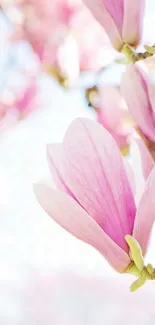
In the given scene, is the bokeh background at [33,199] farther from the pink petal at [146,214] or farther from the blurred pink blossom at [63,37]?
the pink petal at [146,214]

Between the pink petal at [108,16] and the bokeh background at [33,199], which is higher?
the pink petal at [108,16]


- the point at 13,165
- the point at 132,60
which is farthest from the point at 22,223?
the point at 132,60

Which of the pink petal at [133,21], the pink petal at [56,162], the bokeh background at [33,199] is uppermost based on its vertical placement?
the pink petal at [133,21]

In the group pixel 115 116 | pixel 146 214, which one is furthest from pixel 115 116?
pixel 146 214

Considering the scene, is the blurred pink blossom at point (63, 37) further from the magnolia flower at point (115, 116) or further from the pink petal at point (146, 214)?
the pink petal at point (146, 214)

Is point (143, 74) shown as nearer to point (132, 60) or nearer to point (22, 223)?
point (132, 60)

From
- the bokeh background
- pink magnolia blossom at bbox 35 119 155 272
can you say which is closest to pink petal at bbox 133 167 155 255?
pink magnolia blossom at bbox 35 119 155 272

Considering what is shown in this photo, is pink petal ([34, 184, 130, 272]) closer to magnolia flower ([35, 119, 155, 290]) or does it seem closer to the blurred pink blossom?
magnolia flower ([35, 119, 155, 290])

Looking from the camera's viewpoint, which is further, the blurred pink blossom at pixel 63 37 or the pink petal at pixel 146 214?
the blurred pink blossom at pixel 63 37

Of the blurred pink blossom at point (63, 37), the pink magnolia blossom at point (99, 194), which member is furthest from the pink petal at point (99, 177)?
the blurred pink blossom at point (63, 37)
